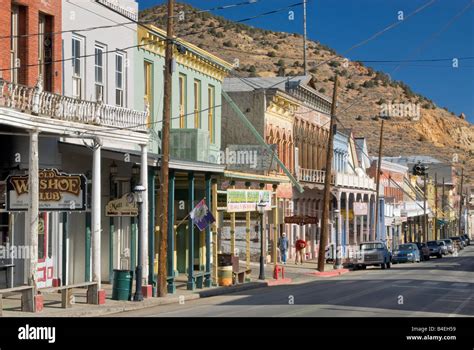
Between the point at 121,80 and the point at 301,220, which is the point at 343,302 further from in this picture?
the point at 301,220

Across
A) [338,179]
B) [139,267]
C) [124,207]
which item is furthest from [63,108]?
[338,179]

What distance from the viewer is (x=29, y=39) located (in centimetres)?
2630

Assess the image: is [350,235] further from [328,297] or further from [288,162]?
[328,297]

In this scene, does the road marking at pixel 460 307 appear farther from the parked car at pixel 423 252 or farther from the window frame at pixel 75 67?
the parked car at pixel 423 252

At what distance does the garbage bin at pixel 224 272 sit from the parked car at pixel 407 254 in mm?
29105

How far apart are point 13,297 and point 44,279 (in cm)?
240

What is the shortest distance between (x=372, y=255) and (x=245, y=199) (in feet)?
54.3

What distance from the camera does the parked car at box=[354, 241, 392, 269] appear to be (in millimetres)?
51250

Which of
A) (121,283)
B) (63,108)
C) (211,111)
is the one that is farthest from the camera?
(211,111)

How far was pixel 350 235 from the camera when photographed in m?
71.5

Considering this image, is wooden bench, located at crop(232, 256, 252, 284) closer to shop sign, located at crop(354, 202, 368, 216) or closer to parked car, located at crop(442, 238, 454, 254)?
shop sign, located at crop(354, 202, 368, 216)

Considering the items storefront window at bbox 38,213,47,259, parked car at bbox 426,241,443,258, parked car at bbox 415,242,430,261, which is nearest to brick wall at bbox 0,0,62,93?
storefront window at bbox 38,213,47,259

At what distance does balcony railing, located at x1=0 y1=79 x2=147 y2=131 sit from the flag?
12.4 ft
